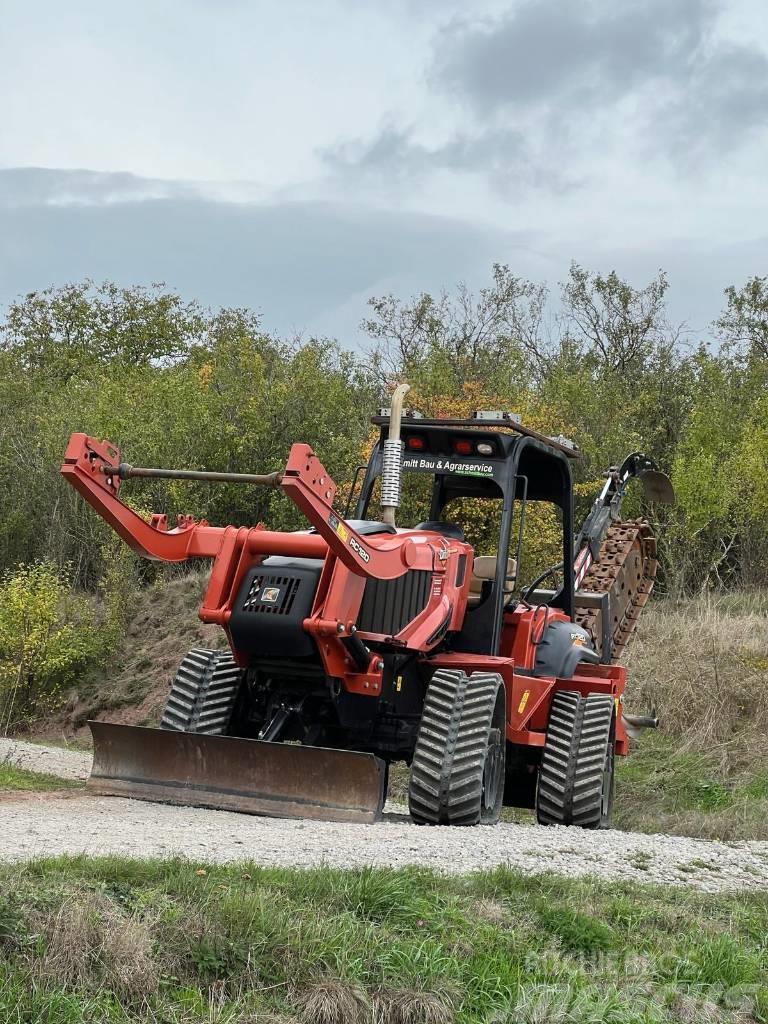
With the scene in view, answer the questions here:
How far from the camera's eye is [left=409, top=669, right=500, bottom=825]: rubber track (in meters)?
8.47

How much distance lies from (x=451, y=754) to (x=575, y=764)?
1589 mm

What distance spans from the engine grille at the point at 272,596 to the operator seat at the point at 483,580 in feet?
5.49

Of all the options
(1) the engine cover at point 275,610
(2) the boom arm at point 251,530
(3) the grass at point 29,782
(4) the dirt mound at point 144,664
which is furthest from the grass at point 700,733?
(4) the dirt mound at point 144,664

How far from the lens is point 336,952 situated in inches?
202

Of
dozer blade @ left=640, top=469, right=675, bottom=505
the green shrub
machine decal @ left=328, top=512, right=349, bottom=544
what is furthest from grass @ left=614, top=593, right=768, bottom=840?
the green shrub

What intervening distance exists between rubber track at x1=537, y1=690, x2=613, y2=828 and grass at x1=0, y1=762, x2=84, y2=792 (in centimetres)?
364

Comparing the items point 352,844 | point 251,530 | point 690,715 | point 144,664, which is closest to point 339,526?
point 251,530

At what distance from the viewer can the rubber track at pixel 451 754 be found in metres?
8.47

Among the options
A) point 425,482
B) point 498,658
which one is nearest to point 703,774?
point 498,658

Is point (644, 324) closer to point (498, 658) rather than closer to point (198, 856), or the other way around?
point (498, 658)

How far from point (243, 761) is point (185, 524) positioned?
1834 mm

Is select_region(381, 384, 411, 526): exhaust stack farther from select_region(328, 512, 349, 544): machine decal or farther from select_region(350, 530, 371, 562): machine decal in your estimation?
select_region(328, 512, 349, 544): machine decal

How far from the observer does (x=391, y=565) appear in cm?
884

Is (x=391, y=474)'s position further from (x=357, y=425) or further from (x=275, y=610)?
(x=357, y=425)
